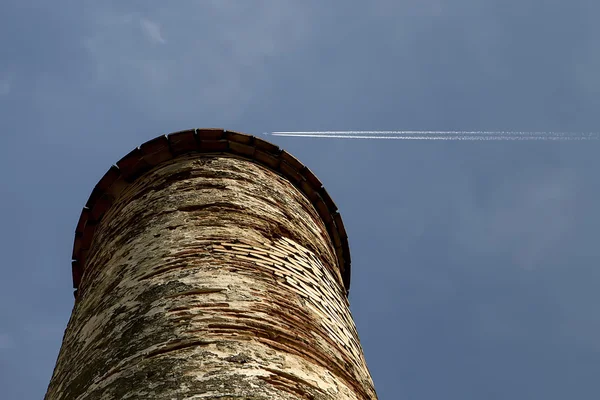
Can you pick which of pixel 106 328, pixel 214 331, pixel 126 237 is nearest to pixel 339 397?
pixel 214 331

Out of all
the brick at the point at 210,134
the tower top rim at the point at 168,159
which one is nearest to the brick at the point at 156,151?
the tower top rim at the point at 168,159

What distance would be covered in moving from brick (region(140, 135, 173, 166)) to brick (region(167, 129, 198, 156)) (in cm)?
5

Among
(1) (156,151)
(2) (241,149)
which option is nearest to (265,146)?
(2) (241,149)

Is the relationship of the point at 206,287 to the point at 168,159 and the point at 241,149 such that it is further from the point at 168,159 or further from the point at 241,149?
the point at 241,149

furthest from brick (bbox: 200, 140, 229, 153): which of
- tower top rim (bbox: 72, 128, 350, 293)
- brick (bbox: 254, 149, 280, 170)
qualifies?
brick (bbox: 254, 149, 280, 170)

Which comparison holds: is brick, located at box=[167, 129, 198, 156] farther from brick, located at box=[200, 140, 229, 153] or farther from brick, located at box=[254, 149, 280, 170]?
brick, located at box=[254, 149, 280, 170]

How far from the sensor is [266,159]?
624 centimetres

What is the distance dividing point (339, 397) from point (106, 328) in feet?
4.47

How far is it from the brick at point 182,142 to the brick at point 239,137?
0.32m

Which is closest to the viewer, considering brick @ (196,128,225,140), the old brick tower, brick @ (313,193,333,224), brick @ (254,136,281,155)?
the old brick tower

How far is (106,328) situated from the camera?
12.2 ft

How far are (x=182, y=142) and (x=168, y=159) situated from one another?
0.21 meters

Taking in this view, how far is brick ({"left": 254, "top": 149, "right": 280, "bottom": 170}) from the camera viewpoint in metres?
6.22

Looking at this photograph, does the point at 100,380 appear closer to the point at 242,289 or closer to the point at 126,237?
the point at 242,289
